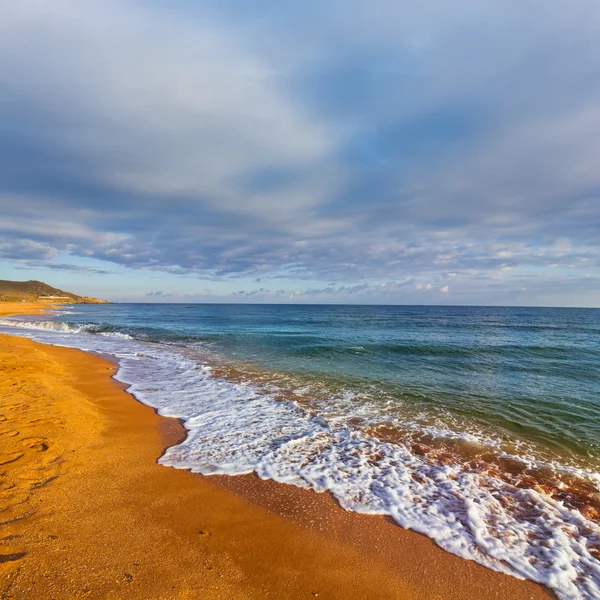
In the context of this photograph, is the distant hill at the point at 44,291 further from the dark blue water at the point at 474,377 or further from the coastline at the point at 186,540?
the coastline at the point at 186,540

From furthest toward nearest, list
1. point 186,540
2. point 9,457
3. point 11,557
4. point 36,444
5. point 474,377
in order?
point 474,377 → point 36,444 → point 9,457 → point 186,540 → point 11,557

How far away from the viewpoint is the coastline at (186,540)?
3336 millimetres

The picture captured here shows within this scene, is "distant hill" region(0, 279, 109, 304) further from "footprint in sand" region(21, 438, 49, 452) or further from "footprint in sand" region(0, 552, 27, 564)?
"footprint in sand" region(0, 552, 27, 564)

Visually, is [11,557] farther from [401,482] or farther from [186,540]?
[401,482]

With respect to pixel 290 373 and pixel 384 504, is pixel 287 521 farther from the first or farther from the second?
pixel 290 373

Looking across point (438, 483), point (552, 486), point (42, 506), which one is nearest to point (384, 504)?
point (438, 483)

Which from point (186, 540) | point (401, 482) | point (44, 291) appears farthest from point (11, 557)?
point (44, 291)

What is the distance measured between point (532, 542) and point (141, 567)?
15.8 feet

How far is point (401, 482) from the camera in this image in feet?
18.5

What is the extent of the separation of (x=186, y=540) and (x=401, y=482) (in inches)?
140

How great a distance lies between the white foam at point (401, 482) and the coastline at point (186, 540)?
1.02ft

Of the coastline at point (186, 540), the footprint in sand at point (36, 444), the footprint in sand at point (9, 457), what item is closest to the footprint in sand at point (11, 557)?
the coastline at point (186, 540)

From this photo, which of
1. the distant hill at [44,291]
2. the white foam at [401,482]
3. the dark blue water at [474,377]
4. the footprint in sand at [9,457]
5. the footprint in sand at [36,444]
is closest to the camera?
the white foam at [401,482]

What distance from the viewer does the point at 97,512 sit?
14.5 ft
